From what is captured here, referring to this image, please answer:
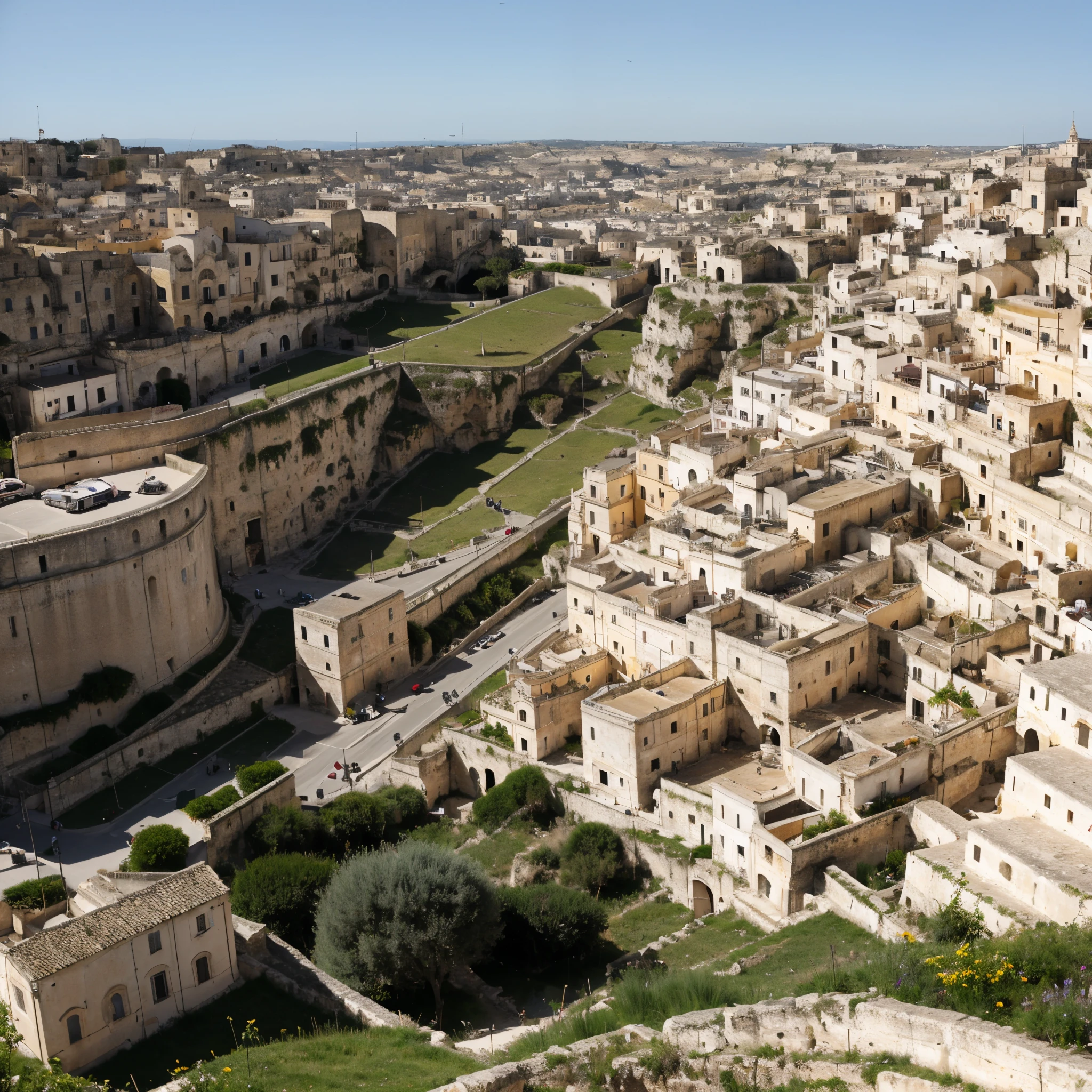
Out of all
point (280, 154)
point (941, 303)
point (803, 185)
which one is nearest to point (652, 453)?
point (941, 303)

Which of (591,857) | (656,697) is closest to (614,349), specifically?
(656,697)

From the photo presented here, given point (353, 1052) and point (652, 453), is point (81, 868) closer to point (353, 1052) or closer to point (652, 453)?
point (353, 1052)

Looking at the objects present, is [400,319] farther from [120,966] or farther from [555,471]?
[120,966]

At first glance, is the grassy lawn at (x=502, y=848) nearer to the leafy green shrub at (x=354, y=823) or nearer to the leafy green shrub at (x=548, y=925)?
the leafy green shrub at (x=354, y=823)

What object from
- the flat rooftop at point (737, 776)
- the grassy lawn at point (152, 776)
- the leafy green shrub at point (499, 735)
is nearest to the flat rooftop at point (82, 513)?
the grassy lawn at point (152, 776)

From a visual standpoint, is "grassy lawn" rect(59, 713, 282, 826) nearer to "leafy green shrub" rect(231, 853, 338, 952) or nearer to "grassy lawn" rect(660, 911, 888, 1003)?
"leafy green shrub" rect(231, 853, 338, 952)

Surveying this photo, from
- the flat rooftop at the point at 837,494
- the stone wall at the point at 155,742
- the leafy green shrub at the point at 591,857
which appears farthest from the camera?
the stone wall at the point at 155,742
